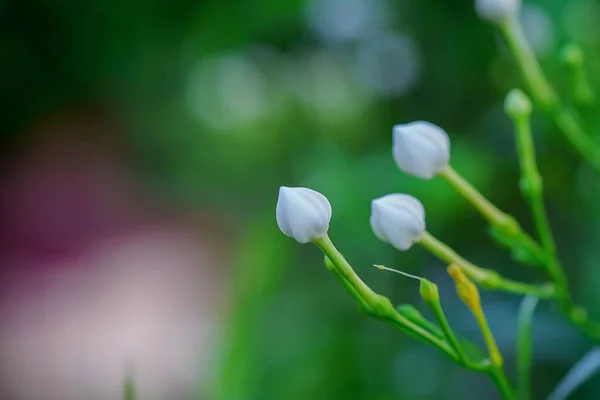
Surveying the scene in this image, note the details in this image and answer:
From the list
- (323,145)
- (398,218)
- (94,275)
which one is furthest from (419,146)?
(94,275)

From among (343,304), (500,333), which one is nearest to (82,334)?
(343,304)

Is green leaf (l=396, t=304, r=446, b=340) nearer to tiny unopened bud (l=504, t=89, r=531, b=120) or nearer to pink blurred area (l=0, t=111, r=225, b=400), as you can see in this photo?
tiny unopened bud (l=504, t=89, r=531, b=120)

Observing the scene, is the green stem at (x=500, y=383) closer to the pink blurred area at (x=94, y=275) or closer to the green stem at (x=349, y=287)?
the green stem at (x=349, y=287)

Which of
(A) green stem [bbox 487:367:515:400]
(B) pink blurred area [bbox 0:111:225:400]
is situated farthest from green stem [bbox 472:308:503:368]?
(B) pink blurred area [bbox 0:111:225:400]

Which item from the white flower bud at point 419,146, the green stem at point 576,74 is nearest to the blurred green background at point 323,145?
the green stem at point 576,74

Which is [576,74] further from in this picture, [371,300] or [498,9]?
[371,300]

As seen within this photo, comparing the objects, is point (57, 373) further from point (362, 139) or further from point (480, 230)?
point (480, 230)

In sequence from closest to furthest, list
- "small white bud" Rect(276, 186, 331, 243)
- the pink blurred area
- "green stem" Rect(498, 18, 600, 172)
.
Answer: "small white bud" Rect(276, 186, 331, 243)
"green stem" Rect(498, 18, 600, 172)
the pink blurred area
